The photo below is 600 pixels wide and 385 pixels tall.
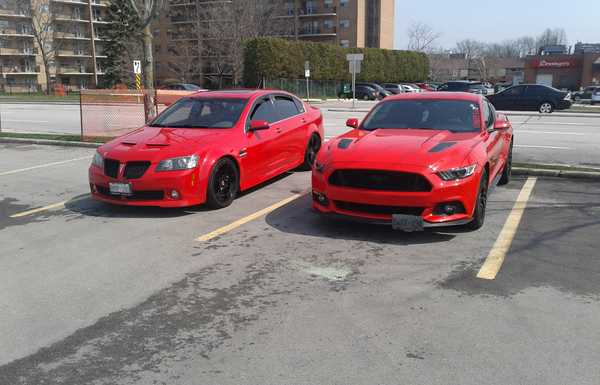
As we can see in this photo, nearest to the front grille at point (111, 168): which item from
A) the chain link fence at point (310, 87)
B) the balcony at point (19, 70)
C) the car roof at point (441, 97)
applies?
the car roof at point (441, 97)

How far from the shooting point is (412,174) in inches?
223

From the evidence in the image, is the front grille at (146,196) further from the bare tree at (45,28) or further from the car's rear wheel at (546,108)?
the bare tree at (45,28)

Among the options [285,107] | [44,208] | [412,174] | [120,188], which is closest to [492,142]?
[412,174]

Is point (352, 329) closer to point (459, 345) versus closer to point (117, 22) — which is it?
point (459, 345)

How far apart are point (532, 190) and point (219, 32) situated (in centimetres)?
5599

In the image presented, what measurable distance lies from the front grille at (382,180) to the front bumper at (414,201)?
0.06m

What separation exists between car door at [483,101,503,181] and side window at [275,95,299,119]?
321 centimetres

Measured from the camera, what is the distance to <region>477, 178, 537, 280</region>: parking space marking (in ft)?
16.3

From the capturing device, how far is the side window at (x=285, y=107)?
9.07 metres

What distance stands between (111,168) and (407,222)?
12.7 ft

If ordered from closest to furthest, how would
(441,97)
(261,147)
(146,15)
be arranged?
(441,97) → (261,147) → (146,15)

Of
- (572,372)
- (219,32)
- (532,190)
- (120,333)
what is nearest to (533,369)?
(572,372)

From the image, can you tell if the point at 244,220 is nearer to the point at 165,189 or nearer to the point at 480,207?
the point at 165,189

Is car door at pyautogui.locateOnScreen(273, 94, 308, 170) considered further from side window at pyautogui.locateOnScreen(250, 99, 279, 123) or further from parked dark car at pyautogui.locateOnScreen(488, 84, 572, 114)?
parked dark car at pyautogui.locateOnScreen(488, 84, 572, 114)
